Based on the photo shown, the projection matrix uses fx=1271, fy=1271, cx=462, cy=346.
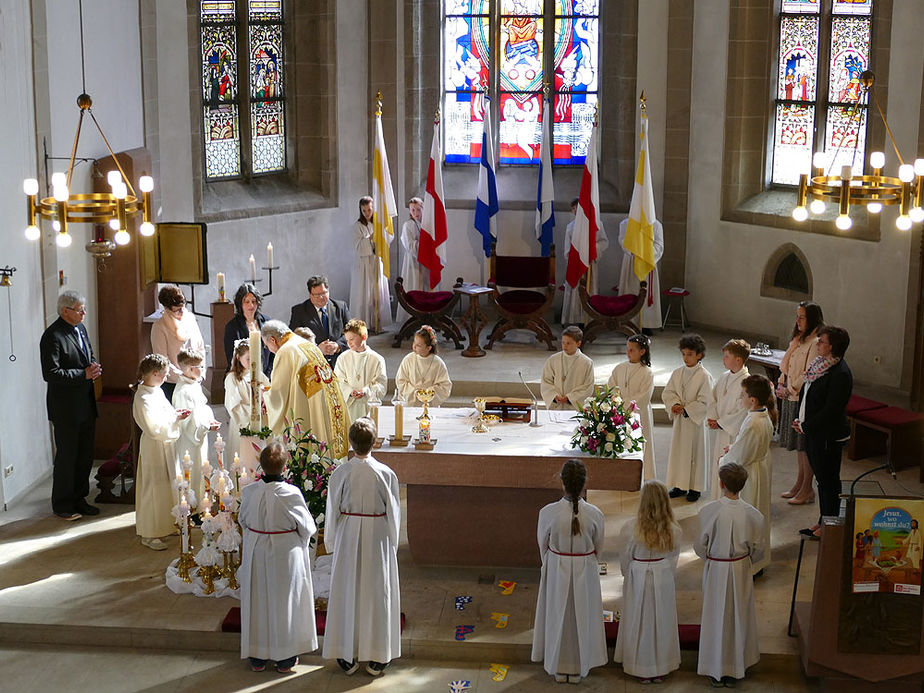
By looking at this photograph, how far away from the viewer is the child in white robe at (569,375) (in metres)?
11.2

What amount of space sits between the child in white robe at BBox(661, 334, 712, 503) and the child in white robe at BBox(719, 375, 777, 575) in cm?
140

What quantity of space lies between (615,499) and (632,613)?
3.14 meters

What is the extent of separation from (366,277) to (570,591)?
843 cm

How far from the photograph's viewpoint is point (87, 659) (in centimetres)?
880

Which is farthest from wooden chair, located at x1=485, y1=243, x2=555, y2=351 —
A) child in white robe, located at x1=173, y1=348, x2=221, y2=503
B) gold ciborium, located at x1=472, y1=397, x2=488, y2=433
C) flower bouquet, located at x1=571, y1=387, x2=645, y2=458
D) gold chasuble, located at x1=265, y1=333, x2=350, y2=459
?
flower bouquet, located at x1=571, y1=387, x2=645, y2=458

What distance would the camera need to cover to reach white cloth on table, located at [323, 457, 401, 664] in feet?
27.5

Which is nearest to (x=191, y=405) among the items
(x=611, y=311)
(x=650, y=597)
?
(x=650, y=597)

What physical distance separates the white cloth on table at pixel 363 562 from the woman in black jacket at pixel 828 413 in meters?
3.69

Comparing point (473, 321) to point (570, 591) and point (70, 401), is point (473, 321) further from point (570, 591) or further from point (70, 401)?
point (570, 591)

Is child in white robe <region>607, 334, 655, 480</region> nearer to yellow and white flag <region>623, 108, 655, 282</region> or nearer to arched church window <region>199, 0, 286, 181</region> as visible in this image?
yellow and white flag <region>623, 108, 655, 282</region>

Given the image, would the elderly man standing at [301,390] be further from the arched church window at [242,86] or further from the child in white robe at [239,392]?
the arched church window at [242,86]

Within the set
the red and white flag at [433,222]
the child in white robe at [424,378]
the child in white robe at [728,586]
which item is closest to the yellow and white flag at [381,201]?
the red and white flag at [433,222]

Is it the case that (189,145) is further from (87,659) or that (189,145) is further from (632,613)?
(632,613)

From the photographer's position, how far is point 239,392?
10.6 m
